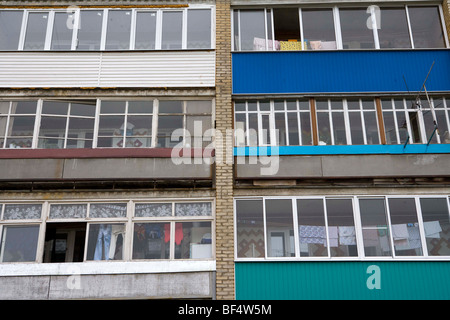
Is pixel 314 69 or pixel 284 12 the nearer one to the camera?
pixel 314 69

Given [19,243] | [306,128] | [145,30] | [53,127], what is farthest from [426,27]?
[19,243]

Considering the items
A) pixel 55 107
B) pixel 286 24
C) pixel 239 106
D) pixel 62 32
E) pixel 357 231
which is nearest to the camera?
pixel 357 231

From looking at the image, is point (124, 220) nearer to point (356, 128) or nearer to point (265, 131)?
point (265, 131)

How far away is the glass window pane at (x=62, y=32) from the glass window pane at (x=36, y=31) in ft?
1.03

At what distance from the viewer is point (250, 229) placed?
11516 millimetres

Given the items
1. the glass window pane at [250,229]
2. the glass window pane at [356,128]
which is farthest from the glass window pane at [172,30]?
the glass window pane at [356,128]

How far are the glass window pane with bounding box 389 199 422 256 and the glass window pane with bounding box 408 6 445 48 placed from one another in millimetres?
4986

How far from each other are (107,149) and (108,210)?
67.1 inches

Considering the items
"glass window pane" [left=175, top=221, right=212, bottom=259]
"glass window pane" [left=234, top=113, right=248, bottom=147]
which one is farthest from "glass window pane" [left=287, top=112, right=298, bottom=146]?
"glass window pane" [left=175, top=221, right=212, bottom=259]
